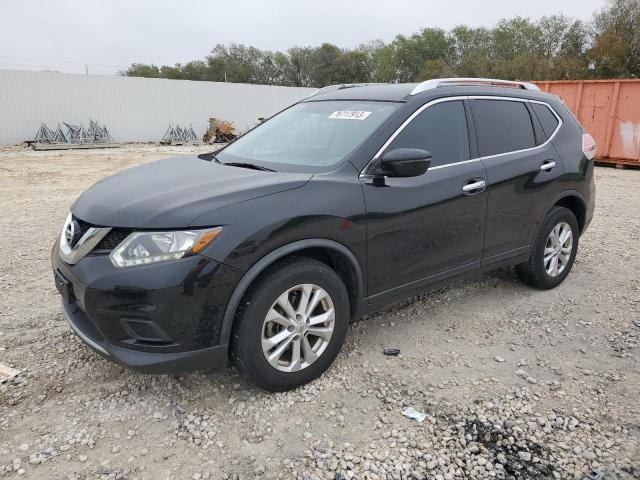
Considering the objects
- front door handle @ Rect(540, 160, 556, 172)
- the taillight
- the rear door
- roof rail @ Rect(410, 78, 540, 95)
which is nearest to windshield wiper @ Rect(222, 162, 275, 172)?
roof rail @ Rect(410, 78, 540, 95)

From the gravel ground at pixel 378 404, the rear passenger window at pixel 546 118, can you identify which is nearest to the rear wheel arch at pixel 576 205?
the rear passenger window at pixel 546 118

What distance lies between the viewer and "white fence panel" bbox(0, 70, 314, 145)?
2000 cm

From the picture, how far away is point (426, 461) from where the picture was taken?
2.45 meters

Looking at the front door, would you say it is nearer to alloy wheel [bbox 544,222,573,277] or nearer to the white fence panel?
alloy wheel [bbox 544,222,573,277]

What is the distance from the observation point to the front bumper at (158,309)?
241 centimetres

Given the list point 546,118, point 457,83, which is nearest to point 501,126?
point 457,83

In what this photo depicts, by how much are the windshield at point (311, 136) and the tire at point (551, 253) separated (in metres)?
1.93

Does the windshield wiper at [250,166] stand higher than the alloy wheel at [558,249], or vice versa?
the windshield wiper at [250,166]

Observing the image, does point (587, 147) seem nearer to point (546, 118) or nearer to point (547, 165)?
point (546, 118)

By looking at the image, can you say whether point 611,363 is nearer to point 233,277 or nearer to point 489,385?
point 489,385

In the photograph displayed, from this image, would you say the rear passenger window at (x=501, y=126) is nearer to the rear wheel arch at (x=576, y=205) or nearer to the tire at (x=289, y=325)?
the rear wheel arch at (x=576, y=205)

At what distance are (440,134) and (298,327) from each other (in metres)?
1.74

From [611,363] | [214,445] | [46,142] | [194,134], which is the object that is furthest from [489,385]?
[194,134]

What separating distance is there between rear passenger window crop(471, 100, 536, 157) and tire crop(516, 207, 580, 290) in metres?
0.73
